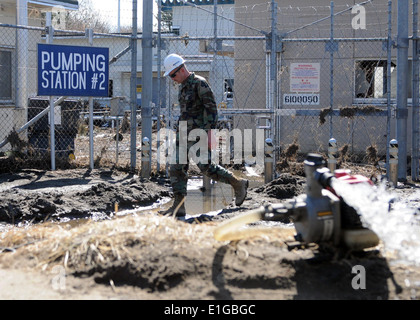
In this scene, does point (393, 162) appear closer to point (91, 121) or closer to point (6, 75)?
point (91, 121)

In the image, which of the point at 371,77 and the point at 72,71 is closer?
the point at 72,71

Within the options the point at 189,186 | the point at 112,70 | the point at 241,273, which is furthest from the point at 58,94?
the point at 112,70

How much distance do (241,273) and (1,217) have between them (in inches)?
182

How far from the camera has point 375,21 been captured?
15695 millimetres

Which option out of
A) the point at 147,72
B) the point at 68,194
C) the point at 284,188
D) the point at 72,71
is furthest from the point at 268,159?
the point at 72,71

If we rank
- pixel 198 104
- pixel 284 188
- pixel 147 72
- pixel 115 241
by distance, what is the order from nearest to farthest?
pixel 115 241, pixel 198 104, pixel 284 188, pixel 147 72

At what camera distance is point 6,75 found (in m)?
13.7

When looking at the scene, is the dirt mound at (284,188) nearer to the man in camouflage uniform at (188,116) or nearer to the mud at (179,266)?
the man in camouflage uniform at (188,116)

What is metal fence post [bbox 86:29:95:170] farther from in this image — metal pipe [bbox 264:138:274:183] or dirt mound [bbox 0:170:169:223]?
metal pipe [bbox 264:138:274:183]

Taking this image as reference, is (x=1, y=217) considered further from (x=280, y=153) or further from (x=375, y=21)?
(x=375, y=21)

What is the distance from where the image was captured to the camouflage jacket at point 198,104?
25.3ft

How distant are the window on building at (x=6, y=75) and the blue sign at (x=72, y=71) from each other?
3.33 meters

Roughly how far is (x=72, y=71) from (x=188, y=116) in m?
4.08

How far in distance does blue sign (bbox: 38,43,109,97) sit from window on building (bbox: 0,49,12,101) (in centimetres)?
333
